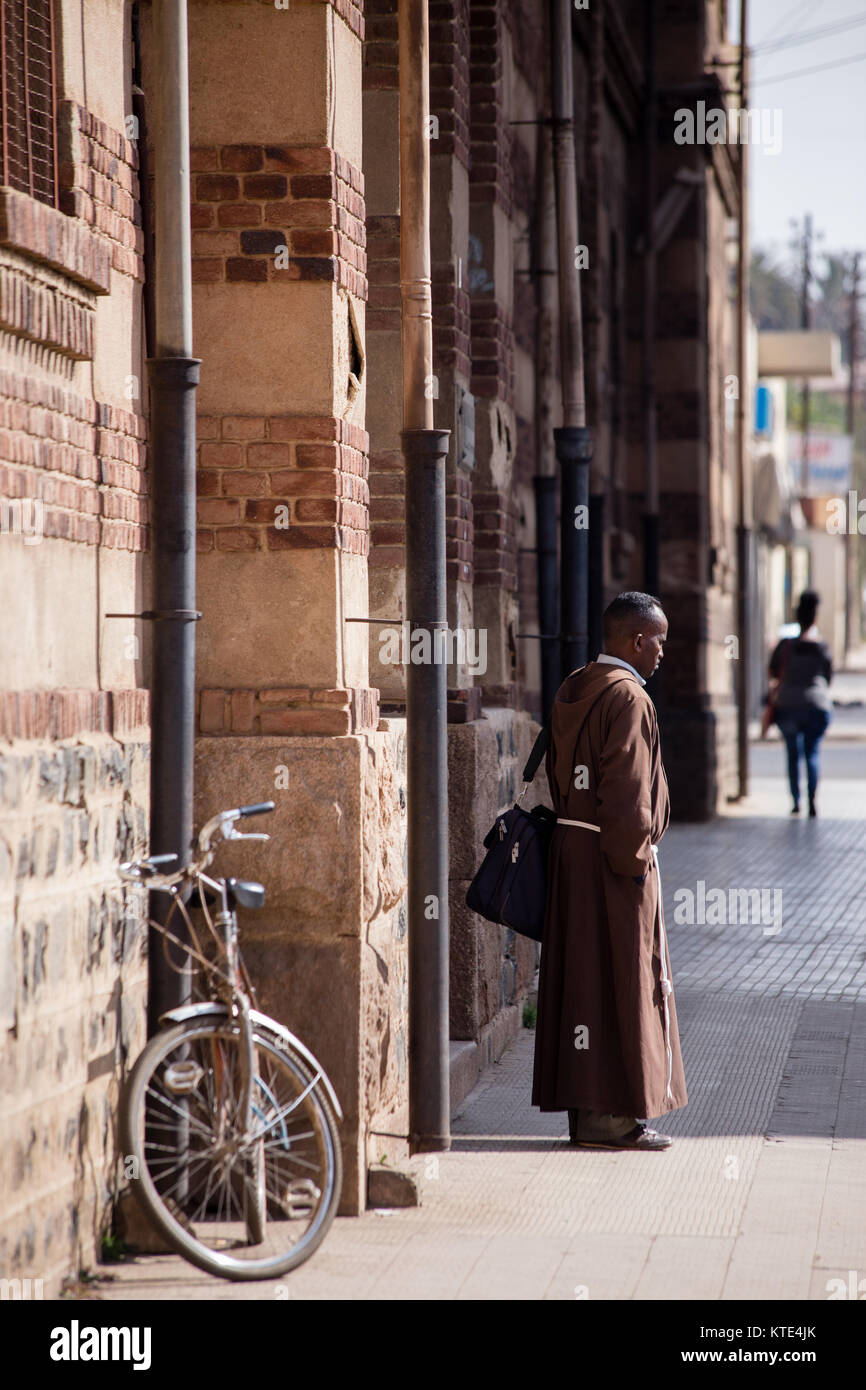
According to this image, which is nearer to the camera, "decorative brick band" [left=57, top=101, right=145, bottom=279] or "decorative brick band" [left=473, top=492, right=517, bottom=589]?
"decorative brick band" [left=57, top=101, right=145, bottom=279]

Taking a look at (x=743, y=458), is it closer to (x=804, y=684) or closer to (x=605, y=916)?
(x=804, y=684)

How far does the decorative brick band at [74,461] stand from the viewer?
4602 millimetres

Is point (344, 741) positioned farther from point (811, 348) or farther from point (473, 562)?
point (811, 348)

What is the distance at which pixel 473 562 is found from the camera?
845cm

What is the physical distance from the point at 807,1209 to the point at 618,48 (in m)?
12.2

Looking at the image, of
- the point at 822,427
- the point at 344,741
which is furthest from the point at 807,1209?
the point at 822,427

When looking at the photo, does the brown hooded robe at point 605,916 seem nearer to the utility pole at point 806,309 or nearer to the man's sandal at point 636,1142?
the man's sandal at point 636,1142

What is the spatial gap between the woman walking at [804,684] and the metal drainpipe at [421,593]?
37.5ft

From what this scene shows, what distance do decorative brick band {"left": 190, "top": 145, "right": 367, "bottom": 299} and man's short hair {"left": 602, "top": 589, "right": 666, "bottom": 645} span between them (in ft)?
4.78

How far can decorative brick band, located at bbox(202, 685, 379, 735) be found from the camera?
571 cm

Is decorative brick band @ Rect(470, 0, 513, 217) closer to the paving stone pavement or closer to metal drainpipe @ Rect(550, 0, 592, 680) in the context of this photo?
metal drainpipe @ Rect(550, 0, 592, 680)

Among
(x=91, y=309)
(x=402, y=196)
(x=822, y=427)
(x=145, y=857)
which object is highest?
(x=822, y=427)

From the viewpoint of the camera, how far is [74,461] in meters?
5.00

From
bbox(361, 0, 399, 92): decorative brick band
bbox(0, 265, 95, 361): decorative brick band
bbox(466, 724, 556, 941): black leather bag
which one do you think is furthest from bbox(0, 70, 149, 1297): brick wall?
bbox(361, 0, 399, 92): decorative brick band
